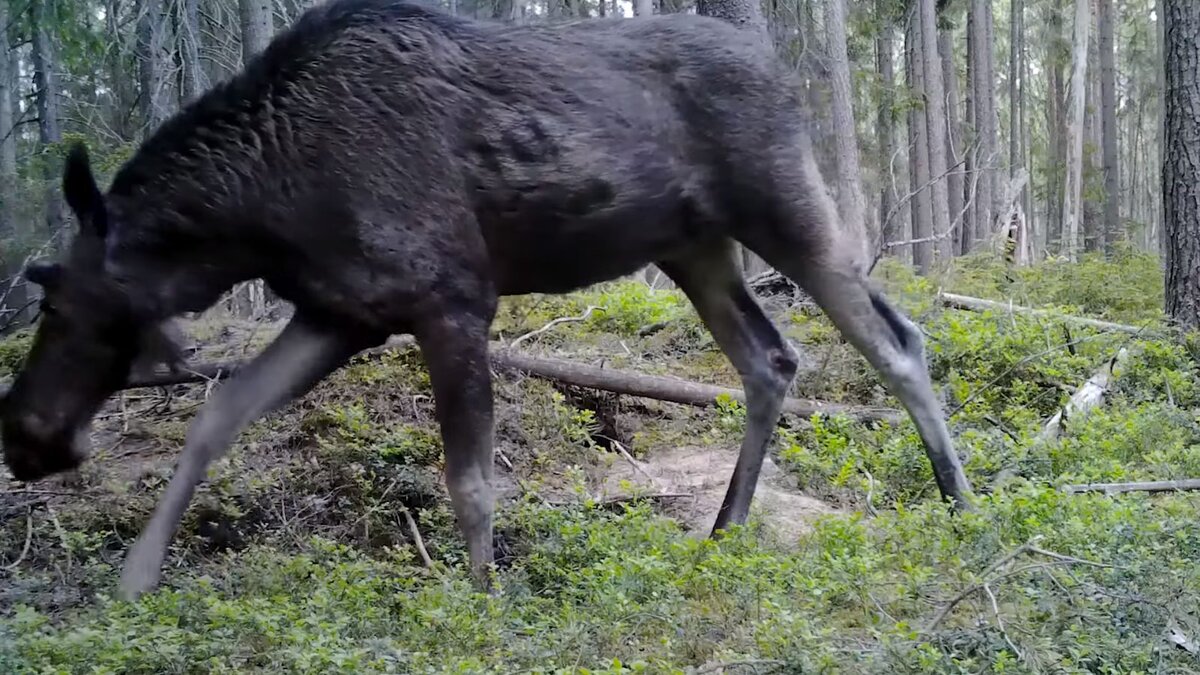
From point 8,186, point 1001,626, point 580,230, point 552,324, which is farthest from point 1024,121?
point 1001,626

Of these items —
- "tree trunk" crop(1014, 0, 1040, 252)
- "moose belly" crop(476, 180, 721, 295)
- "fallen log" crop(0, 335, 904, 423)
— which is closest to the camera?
"moose belly" crop(476, 180, 721, 295)

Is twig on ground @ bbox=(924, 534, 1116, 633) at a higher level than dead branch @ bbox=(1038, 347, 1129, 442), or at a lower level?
higher

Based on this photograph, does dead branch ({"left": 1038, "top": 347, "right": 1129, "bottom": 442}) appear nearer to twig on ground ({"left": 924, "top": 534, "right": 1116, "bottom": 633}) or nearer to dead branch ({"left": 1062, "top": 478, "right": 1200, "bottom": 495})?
dead branch ({"left": 1062, "top": 478, "right": 1200, "bottom": 495})

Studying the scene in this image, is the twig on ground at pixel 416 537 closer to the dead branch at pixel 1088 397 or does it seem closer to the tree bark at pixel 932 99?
the dead branch at pixel 1088 397

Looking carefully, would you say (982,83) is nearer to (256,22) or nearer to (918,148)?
(918,148)

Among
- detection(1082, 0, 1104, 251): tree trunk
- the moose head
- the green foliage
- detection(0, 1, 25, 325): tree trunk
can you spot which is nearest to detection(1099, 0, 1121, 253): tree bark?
detection(1082, 0, 1104, 251): tree trunk

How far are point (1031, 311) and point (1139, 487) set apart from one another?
13.9ft

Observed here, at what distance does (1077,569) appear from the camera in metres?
3.85

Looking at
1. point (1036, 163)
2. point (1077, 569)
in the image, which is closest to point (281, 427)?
point (1077, 569)

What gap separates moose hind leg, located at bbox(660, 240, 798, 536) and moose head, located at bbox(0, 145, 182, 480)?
2.72 m

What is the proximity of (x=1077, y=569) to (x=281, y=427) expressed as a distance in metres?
4.41

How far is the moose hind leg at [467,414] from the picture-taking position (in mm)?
4332

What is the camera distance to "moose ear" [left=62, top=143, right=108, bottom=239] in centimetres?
422

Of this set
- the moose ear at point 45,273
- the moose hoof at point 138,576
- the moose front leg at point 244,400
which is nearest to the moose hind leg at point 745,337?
the moose front leg at point 244,400
